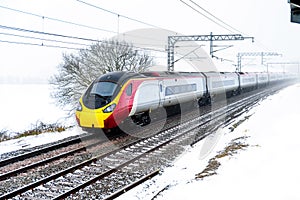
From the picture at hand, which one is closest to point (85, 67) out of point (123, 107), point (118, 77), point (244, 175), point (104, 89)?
point (118, 77)

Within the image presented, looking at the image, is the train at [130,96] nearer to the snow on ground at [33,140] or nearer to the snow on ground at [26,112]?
the snow on ground at [33,140]

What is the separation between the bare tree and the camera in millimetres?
30734

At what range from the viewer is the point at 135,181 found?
23.1 feet

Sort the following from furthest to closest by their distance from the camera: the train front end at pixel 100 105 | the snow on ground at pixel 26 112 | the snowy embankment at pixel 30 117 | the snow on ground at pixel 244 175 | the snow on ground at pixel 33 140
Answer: the snow on ground at pixel 26 112 → the snowy embankment at pixel 30 117 → the train front end at pixel 100 105 → the snow on ground at pixel 33 140 → the snow on ground at pixel 244 175

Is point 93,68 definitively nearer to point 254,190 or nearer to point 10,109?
point 10,109

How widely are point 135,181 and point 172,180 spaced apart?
946 mm

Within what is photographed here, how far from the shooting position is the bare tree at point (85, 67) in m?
30.7

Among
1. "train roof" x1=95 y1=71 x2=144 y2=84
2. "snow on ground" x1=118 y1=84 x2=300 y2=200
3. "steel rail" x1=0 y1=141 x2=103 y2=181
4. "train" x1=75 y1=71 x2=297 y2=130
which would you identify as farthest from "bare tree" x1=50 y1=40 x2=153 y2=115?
"snow on ground" x1=118 y1=84 x2=300 y2=200

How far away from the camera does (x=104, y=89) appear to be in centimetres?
1114

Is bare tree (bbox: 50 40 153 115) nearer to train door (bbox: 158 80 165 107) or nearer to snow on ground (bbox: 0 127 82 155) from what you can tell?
train door (bbox: 158 80 165 107)

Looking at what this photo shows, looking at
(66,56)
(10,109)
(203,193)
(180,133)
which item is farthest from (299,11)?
(10,109)

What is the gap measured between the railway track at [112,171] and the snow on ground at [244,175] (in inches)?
17.4

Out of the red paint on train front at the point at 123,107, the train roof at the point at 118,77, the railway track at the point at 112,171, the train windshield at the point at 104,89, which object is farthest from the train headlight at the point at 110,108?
the railway track at the point at 112,171

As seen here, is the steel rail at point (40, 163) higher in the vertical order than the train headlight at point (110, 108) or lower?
lower
